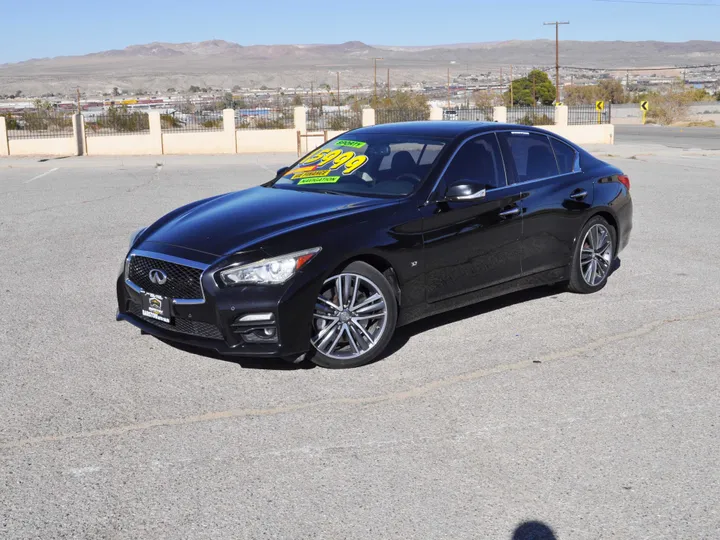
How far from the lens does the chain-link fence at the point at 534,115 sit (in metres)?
42.3

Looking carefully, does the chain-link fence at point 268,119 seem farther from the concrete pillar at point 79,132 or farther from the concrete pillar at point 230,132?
the concrete pillar at point 79,132

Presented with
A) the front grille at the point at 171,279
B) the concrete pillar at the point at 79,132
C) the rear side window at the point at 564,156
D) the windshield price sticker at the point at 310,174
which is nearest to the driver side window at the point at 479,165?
the rear side window at the point at 564,156

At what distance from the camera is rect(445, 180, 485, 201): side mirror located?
6484 mm

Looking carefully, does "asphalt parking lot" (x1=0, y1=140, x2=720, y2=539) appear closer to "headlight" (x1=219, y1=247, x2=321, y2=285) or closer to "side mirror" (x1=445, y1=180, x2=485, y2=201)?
"headlight" (x1=219, y1=247, x2=321, y2=285)

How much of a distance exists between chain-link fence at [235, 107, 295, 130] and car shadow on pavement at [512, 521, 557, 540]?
1287 inches

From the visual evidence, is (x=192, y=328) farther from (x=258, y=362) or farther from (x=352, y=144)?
(x=352, y=144)

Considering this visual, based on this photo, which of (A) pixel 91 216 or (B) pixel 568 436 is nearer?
(B) pixel 568 436

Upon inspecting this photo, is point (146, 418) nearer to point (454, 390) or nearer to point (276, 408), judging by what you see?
point (276, 408)

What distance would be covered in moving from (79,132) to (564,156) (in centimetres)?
2744

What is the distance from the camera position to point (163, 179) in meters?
21.3

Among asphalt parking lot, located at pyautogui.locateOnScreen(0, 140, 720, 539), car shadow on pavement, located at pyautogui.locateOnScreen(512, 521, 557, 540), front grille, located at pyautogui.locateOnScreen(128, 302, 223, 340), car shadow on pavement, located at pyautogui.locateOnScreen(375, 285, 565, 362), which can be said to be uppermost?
front grille, located at pyautogui.locateOnScreen(128, 302, 223, 340)

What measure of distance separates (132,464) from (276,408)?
1043mm

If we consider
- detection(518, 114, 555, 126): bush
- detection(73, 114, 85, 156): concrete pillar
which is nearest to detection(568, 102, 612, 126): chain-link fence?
detection(518, 114, 555, 126): bush

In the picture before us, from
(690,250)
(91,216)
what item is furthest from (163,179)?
(690,250)
